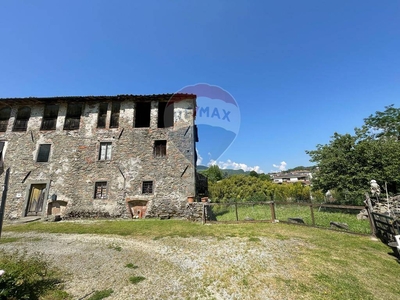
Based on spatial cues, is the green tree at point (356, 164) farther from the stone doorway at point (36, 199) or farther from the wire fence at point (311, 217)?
the stone doorway at point (36, 199)

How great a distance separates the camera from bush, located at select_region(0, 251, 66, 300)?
123 inches

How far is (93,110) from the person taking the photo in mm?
14945

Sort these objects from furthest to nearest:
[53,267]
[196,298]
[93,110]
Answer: [93,110] < [53,267] < [196,298]

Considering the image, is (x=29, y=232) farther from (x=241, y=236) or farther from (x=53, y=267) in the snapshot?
(x=241, y=236)

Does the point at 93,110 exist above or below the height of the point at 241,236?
above

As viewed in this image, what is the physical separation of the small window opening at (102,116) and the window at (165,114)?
14.4 ft

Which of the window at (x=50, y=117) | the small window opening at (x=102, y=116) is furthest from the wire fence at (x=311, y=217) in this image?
the window at (x=50, y=117)

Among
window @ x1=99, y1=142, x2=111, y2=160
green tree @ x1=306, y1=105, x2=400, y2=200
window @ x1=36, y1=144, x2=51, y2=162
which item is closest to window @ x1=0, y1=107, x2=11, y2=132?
window @ x1=36, y1=144, x2=51, y2=162

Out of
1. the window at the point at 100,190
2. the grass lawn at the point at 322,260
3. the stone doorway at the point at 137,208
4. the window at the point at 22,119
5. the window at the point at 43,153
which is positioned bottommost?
the grass lawn at the point at 322,260

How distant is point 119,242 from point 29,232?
223 inches

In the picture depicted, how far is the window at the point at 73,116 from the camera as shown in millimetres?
14789

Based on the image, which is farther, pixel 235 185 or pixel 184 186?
pixel 235 185

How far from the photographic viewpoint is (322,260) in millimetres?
5363

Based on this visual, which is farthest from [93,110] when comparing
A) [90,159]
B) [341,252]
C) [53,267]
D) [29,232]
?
[341,252]
